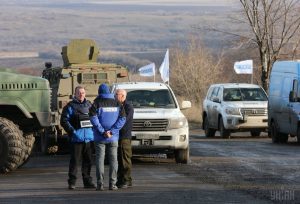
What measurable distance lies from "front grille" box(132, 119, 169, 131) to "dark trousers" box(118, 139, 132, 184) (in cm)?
385

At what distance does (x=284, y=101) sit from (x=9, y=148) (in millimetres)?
11155

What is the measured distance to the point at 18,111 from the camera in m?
18.5

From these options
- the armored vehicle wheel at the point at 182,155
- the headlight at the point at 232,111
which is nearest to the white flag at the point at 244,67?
the headlight at the point at 232,111

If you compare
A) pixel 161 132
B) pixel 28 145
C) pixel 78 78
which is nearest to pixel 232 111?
pixel 78 78

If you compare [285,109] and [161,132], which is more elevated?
[161,132]

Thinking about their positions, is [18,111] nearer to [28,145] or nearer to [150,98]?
[28,145]

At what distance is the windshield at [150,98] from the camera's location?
20.8m

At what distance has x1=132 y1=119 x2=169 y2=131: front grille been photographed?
1961 cm

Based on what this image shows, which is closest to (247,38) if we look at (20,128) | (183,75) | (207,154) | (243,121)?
(183,75)

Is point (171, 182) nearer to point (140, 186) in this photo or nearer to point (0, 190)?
point (140, 186)

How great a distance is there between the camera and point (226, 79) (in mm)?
62969

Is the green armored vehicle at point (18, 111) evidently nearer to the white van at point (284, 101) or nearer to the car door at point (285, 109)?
the white van at point (284, 101)

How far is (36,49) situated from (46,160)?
132891mm

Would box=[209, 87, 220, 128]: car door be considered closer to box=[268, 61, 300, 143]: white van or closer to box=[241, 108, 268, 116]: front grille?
box=[241, 108, 268, 116]: front grille
